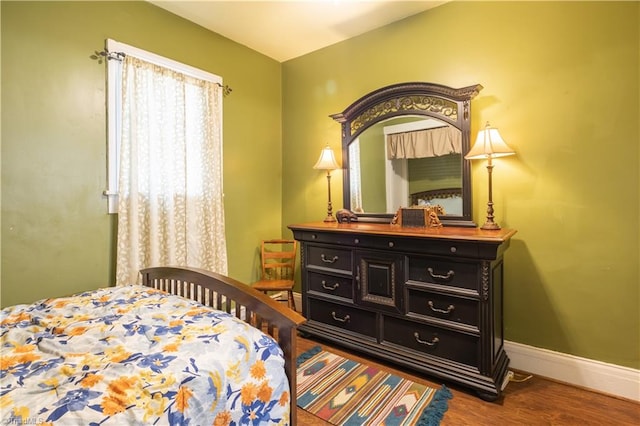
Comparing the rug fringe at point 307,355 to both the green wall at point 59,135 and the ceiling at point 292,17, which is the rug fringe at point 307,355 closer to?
the green wall at point 59,135

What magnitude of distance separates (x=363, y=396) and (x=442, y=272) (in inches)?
35.2

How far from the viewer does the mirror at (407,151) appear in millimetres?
2375

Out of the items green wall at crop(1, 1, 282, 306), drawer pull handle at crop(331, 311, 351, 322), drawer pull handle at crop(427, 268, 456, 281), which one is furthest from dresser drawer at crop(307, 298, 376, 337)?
green wall at crop(1, 1, 282, 306)

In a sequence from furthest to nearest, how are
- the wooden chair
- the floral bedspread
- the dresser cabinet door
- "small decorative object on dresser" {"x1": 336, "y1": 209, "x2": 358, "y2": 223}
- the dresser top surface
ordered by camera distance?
the wooden chair
"small decorative object on dresser" {"x1": 336, "y1": 209, "x2": 358, "y2": 223}
the dresser cabinet door
the dresser top surface
the floral bedspread

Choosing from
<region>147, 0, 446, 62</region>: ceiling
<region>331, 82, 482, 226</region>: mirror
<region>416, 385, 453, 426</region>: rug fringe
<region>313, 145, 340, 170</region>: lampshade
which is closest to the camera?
<region>416, 385, 453, 426</region>: rug fringe

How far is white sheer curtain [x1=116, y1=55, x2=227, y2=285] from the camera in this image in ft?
7.43

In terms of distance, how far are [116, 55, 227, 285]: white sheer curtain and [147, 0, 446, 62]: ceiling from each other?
0.52 meters

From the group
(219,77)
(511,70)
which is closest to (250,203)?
(219,77)

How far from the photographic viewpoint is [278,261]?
3477 millimetres

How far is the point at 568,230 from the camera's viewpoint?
2.05 meters

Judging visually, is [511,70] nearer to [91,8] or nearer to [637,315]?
[637,315]

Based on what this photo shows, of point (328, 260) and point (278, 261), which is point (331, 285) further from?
point (278, 261)

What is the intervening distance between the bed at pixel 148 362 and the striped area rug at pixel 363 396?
61 centimetres

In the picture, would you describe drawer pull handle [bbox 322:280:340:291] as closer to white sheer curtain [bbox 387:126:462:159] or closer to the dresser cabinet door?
the dresser cabinet door
